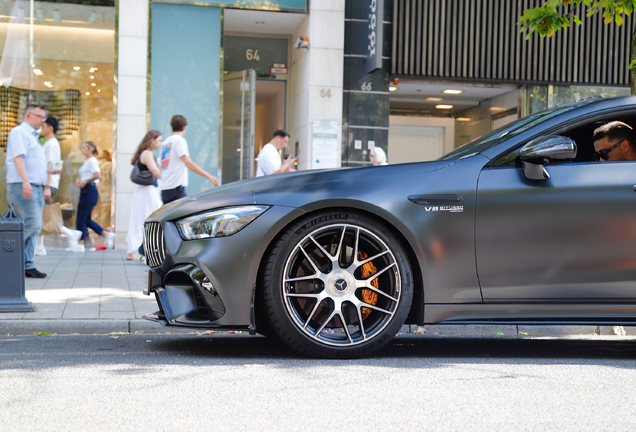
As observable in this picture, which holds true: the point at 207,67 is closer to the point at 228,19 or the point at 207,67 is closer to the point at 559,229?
the point at 228,19

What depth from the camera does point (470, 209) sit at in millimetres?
4410

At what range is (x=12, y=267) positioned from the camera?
6281 mm

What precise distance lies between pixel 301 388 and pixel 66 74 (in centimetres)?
1142

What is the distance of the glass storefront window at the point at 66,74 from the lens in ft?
44.0

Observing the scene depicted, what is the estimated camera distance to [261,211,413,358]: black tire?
4.34m

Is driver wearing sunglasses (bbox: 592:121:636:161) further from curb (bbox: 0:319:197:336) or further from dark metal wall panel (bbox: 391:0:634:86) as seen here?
dark metal wall panel (bbox: 391:0:634:86)

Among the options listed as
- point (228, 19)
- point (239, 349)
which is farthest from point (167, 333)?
point (228, 19)

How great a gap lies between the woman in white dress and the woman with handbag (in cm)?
230

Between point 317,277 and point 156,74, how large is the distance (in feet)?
32.7

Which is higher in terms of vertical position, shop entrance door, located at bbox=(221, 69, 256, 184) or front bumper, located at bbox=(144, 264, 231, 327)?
shop entrance door, located at bbox=(221, 69, 256, 184)

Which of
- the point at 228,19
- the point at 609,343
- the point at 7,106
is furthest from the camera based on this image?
the point at 228,19

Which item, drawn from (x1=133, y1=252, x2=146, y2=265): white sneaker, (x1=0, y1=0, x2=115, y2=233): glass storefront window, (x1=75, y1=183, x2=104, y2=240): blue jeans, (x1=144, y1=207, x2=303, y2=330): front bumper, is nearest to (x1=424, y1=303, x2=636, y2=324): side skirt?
(x1=144, y1=207, x2=303, y2=330): front bumper

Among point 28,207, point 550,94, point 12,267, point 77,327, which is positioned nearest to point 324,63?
point 550,94

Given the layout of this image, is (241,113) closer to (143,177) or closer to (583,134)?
(143,177)
